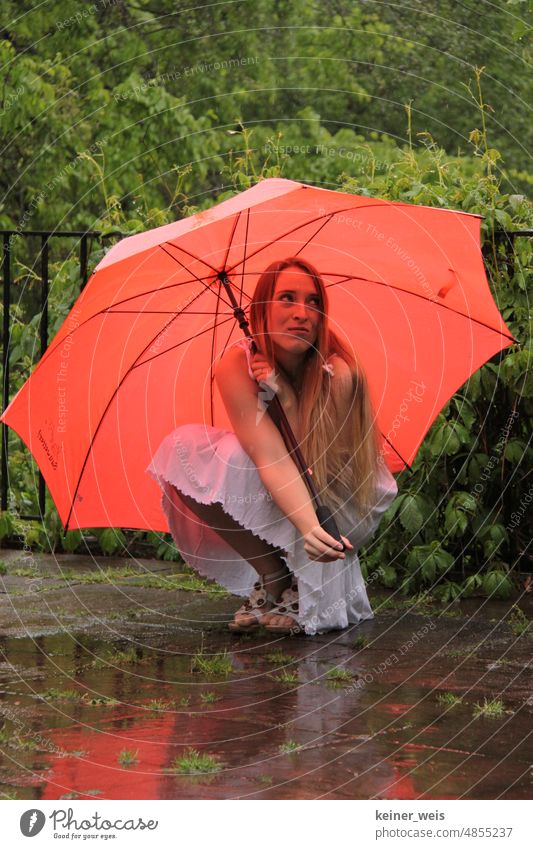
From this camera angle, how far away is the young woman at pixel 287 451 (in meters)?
4.54

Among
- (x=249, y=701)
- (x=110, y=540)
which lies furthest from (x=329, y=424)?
(x=110, y=540)

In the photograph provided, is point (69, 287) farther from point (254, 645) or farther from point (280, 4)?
point (280, 4)

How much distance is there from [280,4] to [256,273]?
588 inches

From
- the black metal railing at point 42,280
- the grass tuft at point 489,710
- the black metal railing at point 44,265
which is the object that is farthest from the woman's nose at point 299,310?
the black metal railing at point 42,280

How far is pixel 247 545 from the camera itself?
472 centimetres

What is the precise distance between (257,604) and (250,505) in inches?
17.5

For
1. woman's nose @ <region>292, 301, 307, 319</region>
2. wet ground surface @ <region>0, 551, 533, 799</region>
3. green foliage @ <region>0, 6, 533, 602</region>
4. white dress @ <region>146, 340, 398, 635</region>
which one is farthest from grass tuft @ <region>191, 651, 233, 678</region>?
green foliage @ <region>0, 6, 533, 602</region>

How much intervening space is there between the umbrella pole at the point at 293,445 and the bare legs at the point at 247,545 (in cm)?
32

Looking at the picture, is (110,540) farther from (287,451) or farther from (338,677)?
(338,677)

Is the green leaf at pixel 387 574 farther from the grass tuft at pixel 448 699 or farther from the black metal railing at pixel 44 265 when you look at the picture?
the grass tuft at pixel 448 699

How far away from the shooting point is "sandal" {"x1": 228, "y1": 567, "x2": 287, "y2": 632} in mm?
4746

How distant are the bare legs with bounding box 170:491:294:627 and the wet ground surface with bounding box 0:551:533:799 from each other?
19 cm

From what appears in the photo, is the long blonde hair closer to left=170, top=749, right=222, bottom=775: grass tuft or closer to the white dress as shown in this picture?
the white dress

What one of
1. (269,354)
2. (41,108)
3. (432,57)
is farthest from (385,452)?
(432,57)
